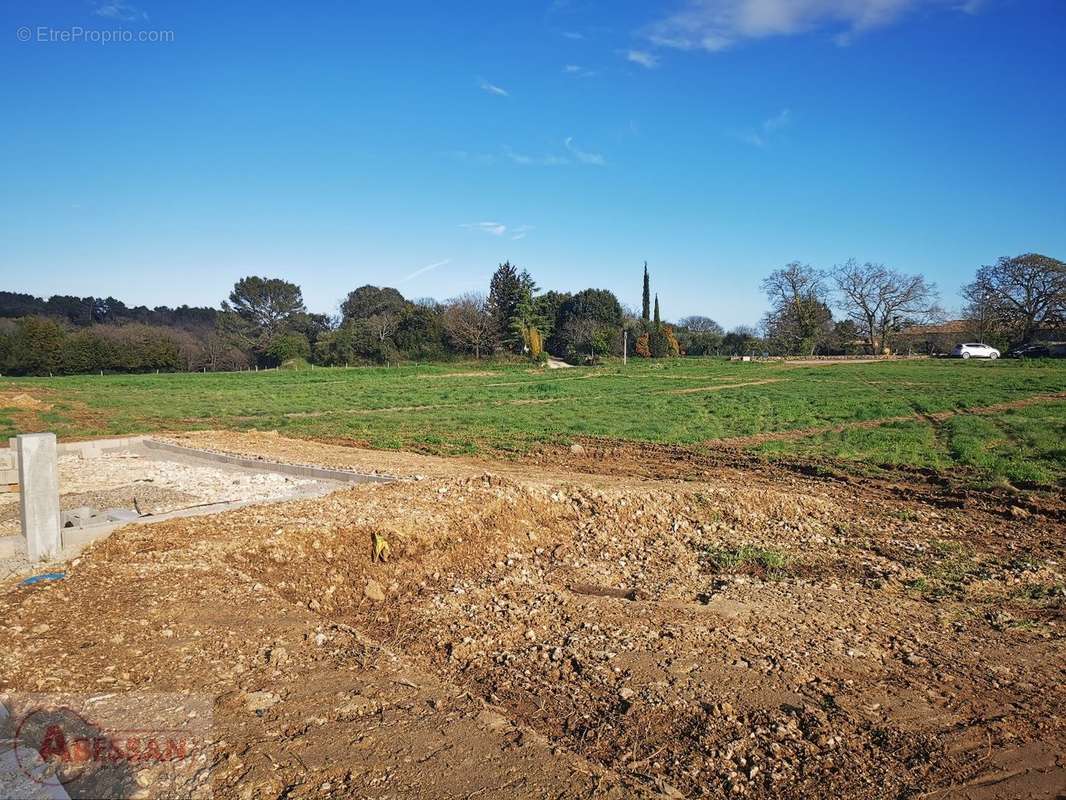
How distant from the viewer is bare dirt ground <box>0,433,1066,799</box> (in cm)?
342

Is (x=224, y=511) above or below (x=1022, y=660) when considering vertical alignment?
above

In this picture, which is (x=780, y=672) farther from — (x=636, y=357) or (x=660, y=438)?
(x=636, y=357)

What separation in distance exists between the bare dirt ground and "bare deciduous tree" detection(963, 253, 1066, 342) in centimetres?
5876

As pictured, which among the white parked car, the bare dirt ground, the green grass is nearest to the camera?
the bare dirt ground

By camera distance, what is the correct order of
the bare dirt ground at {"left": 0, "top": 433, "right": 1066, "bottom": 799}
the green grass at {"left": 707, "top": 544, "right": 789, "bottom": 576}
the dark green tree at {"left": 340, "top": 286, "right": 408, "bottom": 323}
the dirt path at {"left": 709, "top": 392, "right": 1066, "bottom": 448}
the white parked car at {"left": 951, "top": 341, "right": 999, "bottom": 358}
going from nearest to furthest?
the bare dirt ground at {"left": 0, "top": 433, "right": 1066, "bottom": 799} → the green grass at {"left": 707, "top": 544, "right": 789, "bottom": 576} → the dirt path at {"left": 709, "top": 392, "right": 1066, "bottom": 448} → the white parked car at {"left": 951, "top": 341, "right": 999, "bottom": 358} → the dark green tree at {"left": 340, "top": 286, "right": 408, "bottom": 323}

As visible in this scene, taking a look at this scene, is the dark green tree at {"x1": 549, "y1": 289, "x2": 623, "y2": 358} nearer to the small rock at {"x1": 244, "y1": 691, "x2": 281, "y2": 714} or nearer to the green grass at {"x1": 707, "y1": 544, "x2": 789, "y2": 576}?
the green grass at {"x1": 707, "y1": 544, "x2": 789, "y2": 576}

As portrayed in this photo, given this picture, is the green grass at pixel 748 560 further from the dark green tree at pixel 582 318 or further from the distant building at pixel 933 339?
the distant building at pixel 933 339

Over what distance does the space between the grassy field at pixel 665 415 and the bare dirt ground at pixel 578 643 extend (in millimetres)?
5415

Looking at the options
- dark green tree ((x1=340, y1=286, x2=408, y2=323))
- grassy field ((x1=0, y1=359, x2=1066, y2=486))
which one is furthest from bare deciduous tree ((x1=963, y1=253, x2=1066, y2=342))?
dark green tree ((x1=340, y1=286, x2=408, y2=323))

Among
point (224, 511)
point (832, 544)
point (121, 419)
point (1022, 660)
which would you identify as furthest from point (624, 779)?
point (121, 419)

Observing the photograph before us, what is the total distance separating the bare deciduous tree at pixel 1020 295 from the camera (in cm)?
5447

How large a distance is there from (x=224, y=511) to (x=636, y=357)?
184 ft

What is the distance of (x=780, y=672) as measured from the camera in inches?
173

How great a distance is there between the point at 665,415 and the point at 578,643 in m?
14.9
